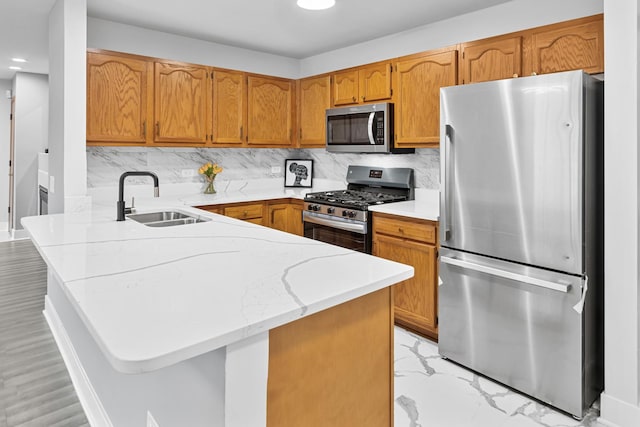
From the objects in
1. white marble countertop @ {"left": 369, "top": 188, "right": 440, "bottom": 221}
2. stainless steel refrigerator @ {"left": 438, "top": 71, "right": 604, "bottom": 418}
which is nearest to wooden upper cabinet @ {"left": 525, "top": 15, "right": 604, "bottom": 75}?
stainless steel refrigerator @ {"left": 438, "top": 71, "right": 604, "bottom": 418}

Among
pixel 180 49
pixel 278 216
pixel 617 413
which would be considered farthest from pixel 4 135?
pixel 617 413

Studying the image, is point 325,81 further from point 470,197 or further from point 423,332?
point 423,332

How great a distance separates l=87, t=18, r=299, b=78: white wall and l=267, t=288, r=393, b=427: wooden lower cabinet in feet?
10.9

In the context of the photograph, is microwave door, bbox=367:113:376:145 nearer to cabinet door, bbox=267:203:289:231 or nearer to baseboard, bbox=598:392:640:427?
cabinet door, bbox=267:203:289:231

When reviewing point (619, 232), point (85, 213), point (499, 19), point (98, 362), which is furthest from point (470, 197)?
point (85, 213)

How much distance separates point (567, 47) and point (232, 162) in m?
3.20

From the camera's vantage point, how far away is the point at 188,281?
1301mm

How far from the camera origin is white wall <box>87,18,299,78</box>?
3469 mm

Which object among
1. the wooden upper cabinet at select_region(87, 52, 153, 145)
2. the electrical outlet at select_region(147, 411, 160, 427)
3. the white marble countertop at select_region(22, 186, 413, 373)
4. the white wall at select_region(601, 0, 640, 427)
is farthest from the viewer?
the wooden upper cabinet at select_region(87, 52, 153, 145)

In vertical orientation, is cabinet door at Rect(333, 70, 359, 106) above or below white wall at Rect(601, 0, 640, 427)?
above

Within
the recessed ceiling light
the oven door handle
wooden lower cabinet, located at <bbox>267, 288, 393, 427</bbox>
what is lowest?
wooden lower cabinet, located at <bbox>267, 288, 393, 427</bbox>

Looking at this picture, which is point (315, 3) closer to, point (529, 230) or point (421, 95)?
point (421, 95)

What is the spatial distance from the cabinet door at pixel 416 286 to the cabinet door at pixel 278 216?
1.22m

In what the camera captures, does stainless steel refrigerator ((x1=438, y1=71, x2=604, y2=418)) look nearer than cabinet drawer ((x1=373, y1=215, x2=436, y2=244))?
Yes
